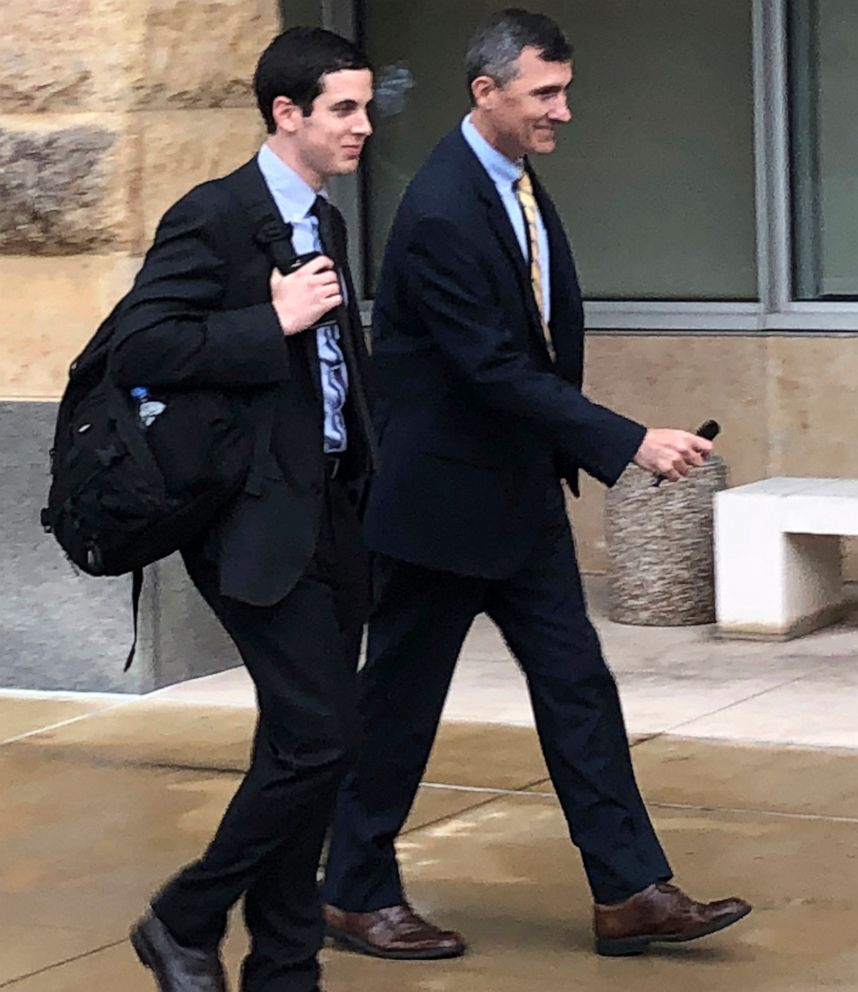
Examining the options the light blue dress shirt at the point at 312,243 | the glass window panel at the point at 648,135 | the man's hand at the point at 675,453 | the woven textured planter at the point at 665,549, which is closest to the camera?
the light blue dress shirt at the point at 312,243

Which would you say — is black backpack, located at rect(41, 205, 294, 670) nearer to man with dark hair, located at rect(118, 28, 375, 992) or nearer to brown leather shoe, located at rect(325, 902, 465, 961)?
man with dark hair, located at rect(118, 28, 375, 992)

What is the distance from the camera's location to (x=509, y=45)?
16.3ft

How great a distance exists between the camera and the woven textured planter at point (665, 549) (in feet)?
30.1

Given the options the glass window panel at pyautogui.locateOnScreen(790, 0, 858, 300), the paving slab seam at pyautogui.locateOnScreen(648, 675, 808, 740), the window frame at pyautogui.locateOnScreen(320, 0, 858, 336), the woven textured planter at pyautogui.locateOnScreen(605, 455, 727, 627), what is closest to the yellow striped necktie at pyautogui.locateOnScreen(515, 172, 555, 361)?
the paving slab seam at pyautogui.locateOnScreen(648, 675, 808, 740)

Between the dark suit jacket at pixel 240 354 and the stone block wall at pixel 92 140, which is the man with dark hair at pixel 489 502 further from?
the stone block wall at pixel 92 140

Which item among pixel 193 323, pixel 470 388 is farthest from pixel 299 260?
pixel 470 388

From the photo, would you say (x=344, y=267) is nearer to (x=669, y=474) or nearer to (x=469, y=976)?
(x=669, y=474)

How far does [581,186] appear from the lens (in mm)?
10523

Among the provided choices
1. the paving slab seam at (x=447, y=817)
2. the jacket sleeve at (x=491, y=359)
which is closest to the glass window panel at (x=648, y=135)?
the paving slab seam at (x=447, y=817)

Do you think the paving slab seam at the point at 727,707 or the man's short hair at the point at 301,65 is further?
the paving slab seam at the point at 727,707

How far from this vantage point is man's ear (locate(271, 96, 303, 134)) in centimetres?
437

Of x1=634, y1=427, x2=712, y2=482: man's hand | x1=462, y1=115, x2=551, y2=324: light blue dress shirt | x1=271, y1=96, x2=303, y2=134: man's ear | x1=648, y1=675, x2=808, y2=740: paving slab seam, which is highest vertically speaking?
x1=271, y1=96, x2=303, y2=134: man's ear

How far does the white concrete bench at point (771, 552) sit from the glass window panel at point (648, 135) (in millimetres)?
1691

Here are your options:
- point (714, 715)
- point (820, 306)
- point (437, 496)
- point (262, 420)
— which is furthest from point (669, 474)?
point (820, 306)
